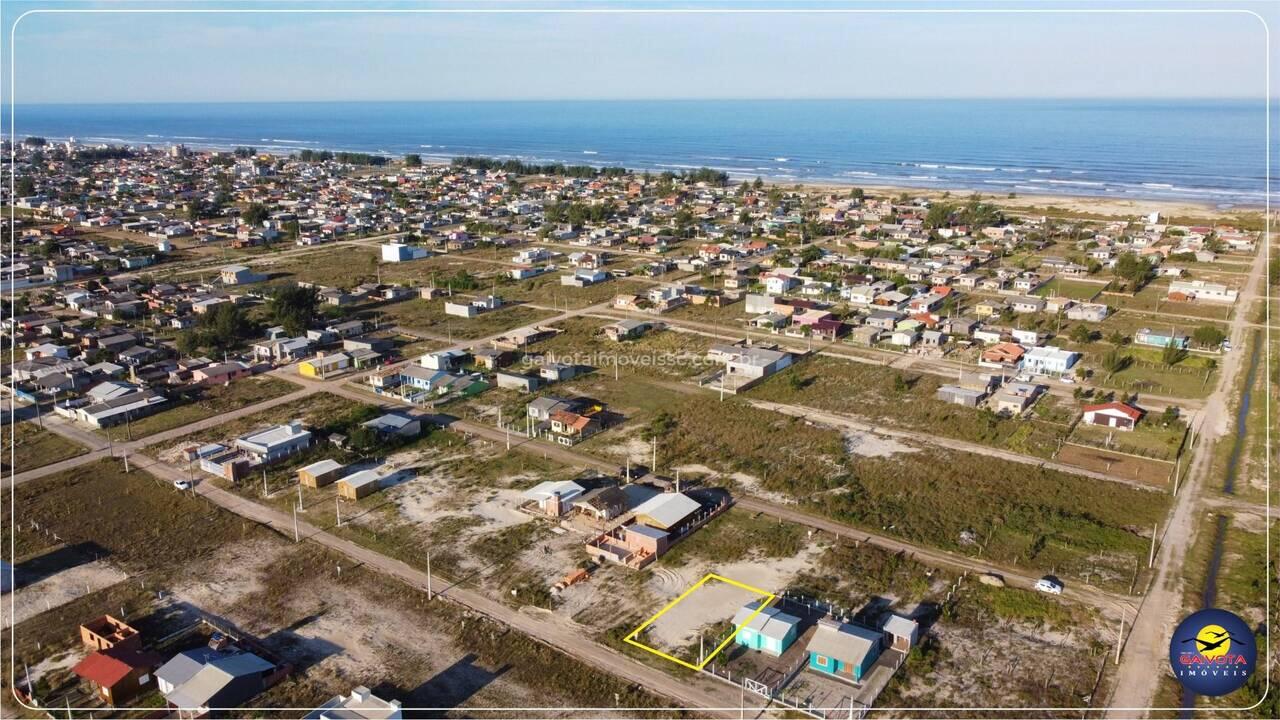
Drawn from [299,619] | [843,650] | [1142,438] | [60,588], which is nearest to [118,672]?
[299,619]

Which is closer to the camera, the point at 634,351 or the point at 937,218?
the point at 634,351

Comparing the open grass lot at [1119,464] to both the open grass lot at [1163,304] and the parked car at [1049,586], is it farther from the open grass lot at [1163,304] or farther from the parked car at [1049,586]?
the open grass lot at [1163,304]

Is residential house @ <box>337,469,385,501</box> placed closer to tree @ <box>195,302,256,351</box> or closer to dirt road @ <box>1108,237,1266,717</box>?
tree @ <box>195,302,256,351</box>

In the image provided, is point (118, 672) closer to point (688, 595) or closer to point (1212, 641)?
point (688, 595)

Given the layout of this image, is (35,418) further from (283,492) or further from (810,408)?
(810,408)

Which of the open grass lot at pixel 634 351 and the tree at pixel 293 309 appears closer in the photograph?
the open grass lot at pixel 634 351

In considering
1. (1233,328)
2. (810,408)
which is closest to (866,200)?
(1233,328)

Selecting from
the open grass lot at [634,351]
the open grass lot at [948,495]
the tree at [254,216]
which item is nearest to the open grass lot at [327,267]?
the tree at [254,216]
